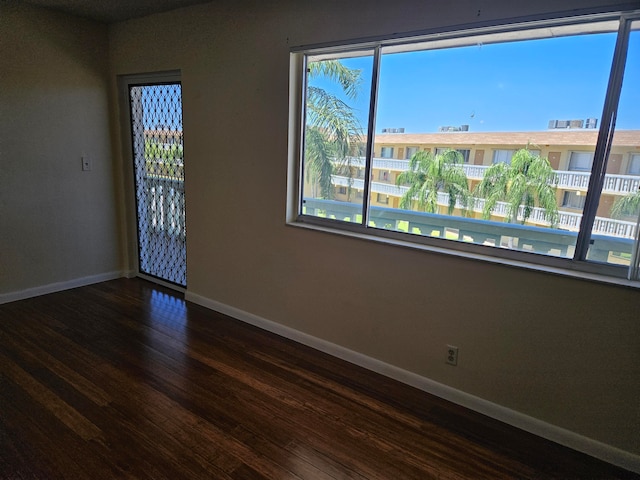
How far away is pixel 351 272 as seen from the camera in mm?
2576

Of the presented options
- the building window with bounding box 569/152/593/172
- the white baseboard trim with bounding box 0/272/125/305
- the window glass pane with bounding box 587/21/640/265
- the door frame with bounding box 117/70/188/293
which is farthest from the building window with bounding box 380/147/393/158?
the white baseboard trim with bounding box 0/272/125/305

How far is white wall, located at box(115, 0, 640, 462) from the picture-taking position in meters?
1.86

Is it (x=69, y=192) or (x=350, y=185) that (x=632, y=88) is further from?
(x=69, y=192)

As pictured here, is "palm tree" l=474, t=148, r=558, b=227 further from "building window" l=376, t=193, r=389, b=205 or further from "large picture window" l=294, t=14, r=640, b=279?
"building window" l=376, t=193, r=389, b=205

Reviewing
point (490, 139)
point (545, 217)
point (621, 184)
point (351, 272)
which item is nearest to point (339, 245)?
point (351, 272)

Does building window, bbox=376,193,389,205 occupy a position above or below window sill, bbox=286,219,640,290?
above

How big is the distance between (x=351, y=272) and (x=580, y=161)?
1413 mm

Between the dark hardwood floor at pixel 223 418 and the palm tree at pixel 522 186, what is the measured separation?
1178 millimetres

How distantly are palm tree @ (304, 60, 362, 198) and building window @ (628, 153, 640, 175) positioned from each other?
1.43 metres

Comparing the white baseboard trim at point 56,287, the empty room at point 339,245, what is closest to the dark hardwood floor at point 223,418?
the empty room at point 339,245

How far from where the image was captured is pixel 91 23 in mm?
3568

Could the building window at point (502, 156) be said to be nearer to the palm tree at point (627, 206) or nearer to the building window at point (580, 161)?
the building window at point (580, 161)

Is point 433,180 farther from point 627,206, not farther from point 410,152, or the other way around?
point 627,206

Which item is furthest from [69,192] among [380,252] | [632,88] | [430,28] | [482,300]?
[632,88]
